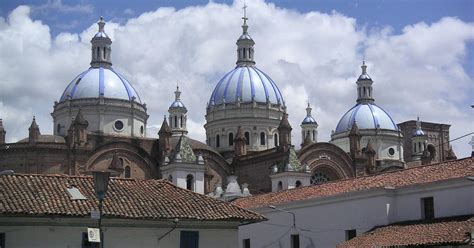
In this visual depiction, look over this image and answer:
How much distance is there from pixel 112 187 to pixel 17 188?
3448 millimetres

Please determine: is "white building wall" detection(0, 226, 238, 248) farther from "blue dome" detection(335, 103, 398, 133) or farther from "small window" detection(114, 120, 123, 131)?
"blue dome" detection(335, 103, 398, 133)

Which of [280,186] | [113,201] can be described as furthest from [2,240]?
[280,186]

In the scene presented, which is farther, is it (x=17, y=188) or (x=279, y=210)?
(x=279, y=210)

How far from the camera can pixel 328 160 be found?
67.3 metres

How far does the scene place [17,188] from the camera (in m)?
24.9

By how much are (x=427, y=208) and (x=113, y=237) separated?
14441 millimetres

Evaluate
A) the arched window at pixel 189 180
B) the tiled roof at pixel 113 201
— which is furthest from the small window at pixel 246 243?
the arched window at pixel 189 180

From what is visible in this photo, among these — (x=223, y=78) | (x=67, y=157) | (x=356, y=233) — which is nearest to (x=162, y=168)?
(x=67, y=157)

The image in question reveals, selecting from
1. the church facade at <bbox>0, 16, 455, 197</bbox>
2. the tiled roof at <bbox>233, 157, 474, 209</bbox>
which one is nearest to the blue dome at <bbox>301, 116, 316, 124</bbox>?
the church facade at <bbox>0, 16, 455, 197</bbox>

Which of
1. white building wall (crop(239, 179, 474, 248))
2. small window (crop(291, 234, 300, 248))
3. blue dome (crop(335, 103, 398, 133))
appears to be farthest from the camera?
blue dome (crop(335, 103, 398, 133))

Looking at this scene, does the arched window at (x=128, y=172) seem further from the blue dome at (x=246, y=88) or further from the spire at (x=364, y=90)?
the spire at (x=364, y=90)

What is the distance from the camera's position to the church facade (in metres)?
59.4

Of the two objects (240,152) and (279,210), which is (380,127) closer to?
(240,152)

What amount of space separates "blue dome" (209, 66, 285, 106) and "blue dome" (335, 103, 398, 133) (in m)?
10.5
